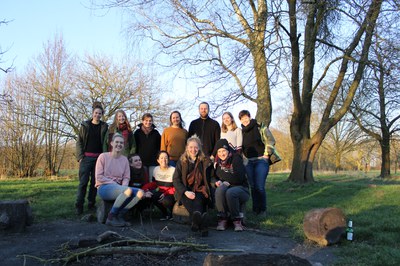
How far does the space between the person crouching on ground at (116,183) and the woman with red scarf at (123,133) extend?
668mm

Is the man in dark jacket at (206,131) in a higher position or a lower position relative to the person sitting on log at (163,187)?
higher

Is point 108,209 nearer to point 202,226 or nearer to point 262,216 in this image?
point 202,226

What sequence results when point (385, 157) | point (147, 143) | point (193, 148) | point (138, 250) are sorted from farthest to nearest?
point (385, 157)
point (147, 143)
point (193, 148)
point (138, 250)

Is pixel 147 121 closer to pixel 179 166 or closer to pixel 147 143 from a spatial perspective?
pixel 147 143

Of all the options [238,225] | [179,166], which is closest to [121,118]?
[179,166]

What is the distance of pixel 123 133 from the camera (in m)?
7.21

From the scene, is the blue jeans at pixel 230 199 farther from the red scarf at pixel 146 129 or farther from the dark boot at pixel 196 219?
the red scarf at pixel 146 129

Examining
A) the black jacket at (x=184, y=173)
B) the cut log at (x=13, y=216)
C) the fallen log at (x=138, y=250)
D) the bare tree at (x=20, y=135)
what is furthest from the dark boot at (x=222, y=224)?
the bare tree at (x=20, y=135)

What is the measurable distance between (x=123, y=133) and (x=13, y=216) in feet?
7.68

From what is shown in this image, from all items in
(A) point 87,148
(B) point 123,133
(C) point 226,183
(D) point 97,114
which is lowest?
(C) point 226,183

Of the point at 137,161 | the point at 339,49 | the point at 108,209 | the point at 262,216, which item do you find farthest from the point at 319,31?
the point at 108,209

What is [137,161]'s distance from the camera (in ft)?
22.2

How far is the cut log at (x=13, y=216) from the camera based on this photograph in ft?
18.3

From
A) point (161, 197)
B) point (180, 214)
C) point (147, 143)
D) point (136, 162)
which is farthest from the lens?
point (147, 143)
